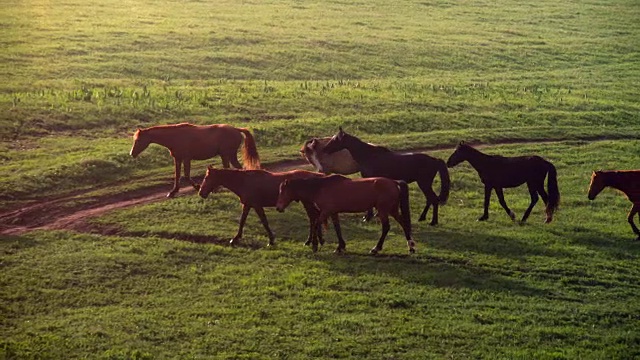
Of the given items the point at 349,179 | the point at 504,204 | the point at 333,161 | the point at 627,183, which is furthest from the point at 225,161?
the point at 627,183

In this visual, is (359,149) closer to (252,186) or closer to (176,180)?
(252,186)

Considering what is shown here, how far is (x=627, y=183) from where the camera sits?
1962 cm

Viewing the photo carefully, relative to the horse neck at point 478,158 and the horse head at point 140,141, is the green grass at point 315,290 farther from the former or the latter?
the horse head at point 140,141

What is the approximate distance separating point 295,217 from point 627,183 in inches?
273

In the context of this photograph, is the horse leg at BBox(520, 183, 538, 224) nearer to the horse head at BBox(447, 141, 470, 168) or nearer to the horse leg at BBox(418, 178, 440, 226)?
the horse head at BBox(447, 141, 470, 168)

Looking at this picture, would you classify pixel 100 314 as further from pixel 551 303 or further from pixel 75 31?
pixel 75 31

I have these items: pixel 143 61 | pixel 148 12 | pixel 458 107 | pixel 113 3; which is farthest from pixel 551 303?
pixel 113 3

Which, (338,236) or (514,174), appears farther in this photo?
(514,174)

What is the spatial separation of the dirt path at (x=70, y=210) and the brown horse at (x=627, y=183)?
29.7 ft

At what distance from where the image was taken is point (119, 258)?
56.2ft

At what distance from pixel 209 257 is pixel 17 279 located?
3.41 m

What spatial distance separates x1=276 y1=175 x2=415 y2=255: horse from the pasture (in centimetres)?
83

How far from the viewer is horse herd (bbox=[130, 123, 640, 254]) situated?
58.2ft

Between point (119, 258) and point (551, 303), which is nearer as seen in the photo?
point (551, 303)
